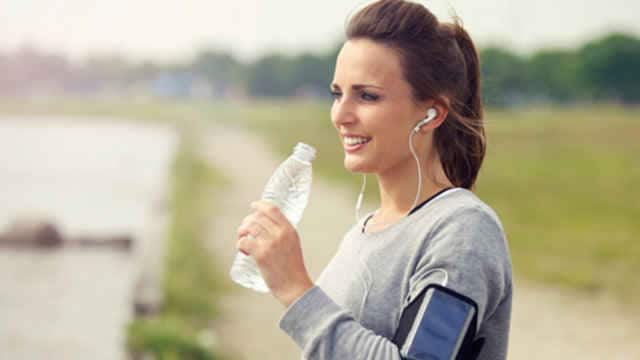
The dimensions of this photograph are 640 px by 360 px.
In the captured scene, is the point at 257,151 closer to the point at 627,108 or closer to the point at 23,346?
the point at 627,108

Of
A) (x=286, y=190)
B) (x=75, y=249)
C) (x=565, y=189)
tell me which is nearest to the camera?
(x=286, y=190)

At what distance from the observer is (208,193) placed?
22.8 metres

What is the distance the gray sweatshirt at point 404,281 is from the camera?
4.58ft

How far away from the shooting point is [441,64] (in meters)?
1.57

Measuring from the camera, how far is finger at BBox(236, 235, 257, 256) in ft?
4.78

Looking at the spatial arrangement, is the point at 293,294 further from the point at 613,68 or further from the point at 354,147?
the point at 613,68

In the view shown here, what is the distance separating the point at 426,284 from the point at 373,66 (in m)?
0.37

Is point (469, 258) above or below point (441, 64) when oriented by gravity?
below

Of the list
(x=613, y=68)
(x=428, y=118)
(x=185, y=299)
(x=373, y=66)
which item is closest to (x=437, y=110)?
(x=428, y=118)

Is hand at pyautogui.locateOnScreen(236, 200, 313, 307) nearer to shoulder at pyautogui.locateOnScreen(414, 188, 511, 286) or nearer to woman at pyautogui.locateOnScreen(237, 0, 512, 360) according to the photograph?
woman at pyautogui.locateOnScreen(237, 0, 512, 360)

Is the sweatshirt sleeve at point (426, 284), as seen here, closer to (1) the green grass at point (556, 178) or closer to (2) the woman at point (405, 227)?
(2) the woman at point (405, 227)

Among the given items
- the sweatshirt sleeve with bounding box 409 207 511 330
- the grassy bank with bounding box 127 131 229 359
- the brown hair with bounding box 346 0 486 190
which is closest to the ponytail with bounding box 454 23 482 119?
the brown hair with bounding box 346 0 486 190

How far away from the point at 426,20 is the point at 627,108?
2259 inches

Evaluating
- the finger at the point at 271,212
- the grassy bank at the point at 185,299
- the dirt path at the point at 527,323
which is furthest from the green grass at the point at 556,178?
the grassy bank at the point at 185,299
